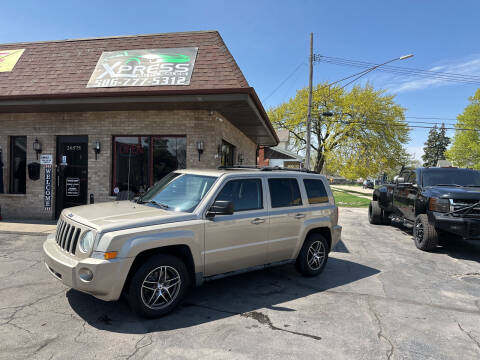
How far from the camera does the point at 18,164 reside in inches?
393

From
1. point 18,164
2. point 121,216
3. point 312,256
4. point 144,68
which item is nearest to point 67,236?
point 121,216

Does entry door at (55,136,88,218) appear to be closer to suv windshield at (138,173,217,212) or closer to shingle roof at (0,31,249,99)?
shingle roof at (0,31,249,99)

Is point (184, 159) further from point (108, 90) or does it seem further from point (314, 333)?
point (314, 333)

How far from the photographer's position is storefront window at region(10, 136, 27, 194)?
992cm

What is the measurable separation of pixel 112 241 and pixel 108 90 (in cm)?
652

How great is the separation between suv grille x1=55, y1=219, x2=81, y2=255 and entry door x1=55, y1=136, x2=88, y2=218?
6394 mm

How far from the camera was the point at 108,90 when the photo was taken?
8305 mm

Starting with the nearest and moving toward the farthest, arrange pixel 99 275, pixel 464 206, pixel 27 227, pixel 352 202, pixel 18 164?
pixel 99 275 → pixel 464 206 → pixel 27 227 → pixel 18 164 → pixel 352 202

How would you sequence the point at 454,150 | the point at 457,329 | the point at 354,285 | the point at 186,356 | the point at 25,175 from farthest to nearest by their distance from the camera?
the point at 454,150 → the point at 25,175 → the point at 354,285 → the point at 457,329 → the point at 186,356

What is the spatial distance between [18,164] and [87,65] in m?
4.10

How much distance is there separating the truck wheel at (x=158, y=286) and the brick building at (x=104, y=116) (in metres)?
5.48

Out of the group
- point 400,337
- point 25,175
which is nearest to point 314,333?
point 400,337

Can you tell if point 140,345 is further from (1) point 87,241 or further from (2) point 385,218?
(2) point 385,218

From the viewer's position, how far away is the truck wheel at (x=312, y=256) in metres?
4.92
